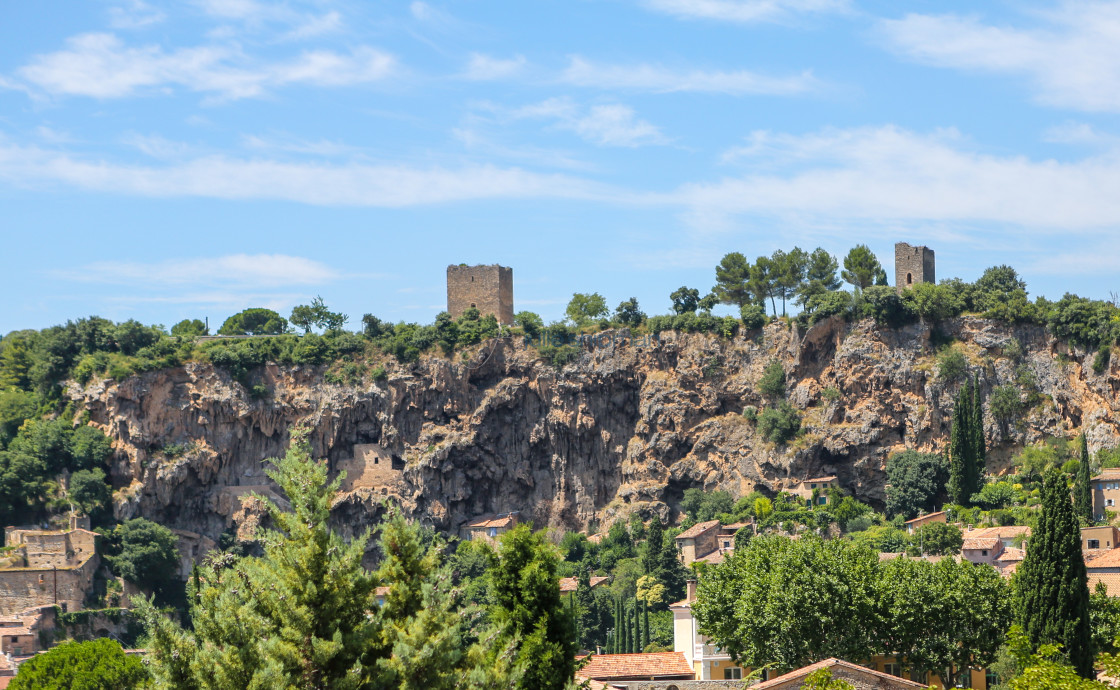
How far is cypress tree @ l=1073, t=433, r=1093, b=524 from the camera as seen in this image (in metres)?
82.4

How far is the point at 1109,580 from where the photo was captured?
69375 mm

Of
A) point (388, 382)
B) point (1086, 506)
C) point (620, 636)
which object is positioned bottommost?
point (620, 636)

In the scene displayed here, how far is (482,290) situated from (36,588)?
39246mm

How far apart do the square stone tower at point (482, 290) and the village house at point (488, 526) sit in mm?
16234

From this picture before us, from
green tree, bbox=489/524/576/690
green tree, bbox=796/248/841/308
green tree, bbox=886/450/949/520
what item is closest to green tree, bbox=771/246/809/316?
green tree, bbox=796/248/841/308

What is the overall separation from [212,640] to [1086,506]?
66.2 m

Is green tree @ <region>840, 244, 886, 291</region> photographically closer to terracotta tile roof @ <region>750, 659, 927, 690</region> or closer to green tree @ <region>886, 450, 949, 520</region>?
green tree @ <region>886, 450, 949, 520</region>

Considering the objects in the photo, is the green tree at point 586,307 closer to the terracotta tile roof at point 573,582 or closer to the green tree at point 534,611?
the terracotta tile roof at point 573,582

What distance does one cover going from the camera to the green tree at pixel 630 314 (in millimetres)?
109438

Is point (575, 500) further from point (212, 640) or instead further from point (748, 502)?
point (212, 640)

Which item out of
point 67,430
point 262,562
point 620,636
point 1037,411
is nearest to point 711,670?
point 620,636

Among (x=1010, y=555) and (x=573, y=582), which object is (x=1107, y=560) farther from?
(x=573, y=582)

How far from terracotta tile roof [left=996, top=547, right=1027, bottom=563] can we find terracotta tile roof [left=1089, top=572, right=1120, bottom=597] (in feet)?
22.0

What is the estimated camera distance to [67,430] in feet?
339
